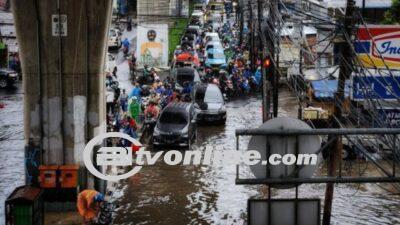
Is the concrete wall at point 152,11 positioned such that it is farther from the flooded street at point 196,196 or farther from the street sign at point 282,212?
the street sign at point 282,212

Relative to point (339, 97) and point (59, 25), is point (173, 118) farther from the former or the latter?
point (339, 97)

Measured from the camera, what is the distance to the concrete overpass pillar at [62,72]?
17.0 meters

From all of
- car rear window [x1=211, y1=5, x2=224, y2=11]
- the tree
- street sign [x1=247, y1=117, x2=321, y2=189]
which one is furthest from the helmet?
car rear window [x1=211, y1=5, x2=224, y2=11]

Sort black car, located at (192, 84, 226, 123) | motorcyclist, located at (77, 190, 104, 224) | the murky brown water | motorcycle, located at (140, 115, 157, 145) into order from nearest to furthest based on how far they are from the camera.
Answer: motorcyclist, located at (77, 190, 104, 224)
the murky brown water
motorcycle, located at (140, 115, 157, 145)
black car, located at (192, 84, 226, 123)

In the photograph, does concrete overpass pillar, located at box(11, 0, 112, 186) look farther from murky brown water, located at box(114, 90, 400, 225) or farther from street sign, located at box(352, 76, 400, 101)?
street sign, located at box(352, 76, 400, 101)

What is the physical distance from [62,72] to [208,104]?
42.4ft

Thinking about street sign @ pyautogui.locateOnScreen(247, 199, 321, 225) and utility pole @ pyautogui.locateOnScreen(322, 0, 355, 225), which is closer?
street sign @ pyautogui.locateOnScreen(247, 199, 321, 225)

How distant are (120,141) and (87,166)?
5.49 metres

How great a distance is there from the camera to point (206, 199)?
60.2ft

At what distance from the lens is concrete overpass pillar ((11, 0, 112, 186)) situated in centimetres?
1705

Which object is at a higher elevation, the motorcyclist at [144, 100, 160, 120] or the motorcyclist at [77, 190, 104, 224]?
the motorcyclist at [144, 100, 160, 120]

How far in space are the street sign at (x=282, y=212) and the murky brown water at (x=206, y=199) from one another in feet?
22.3

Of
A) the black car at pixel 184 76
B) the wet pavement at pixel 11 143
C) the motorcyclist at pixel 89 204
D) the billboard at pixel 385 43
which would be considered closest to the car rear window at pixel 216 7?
the black car at pixel 184 76

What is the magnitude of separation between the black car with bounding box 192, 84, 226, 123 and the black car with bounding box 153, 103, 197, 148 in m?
2.76
